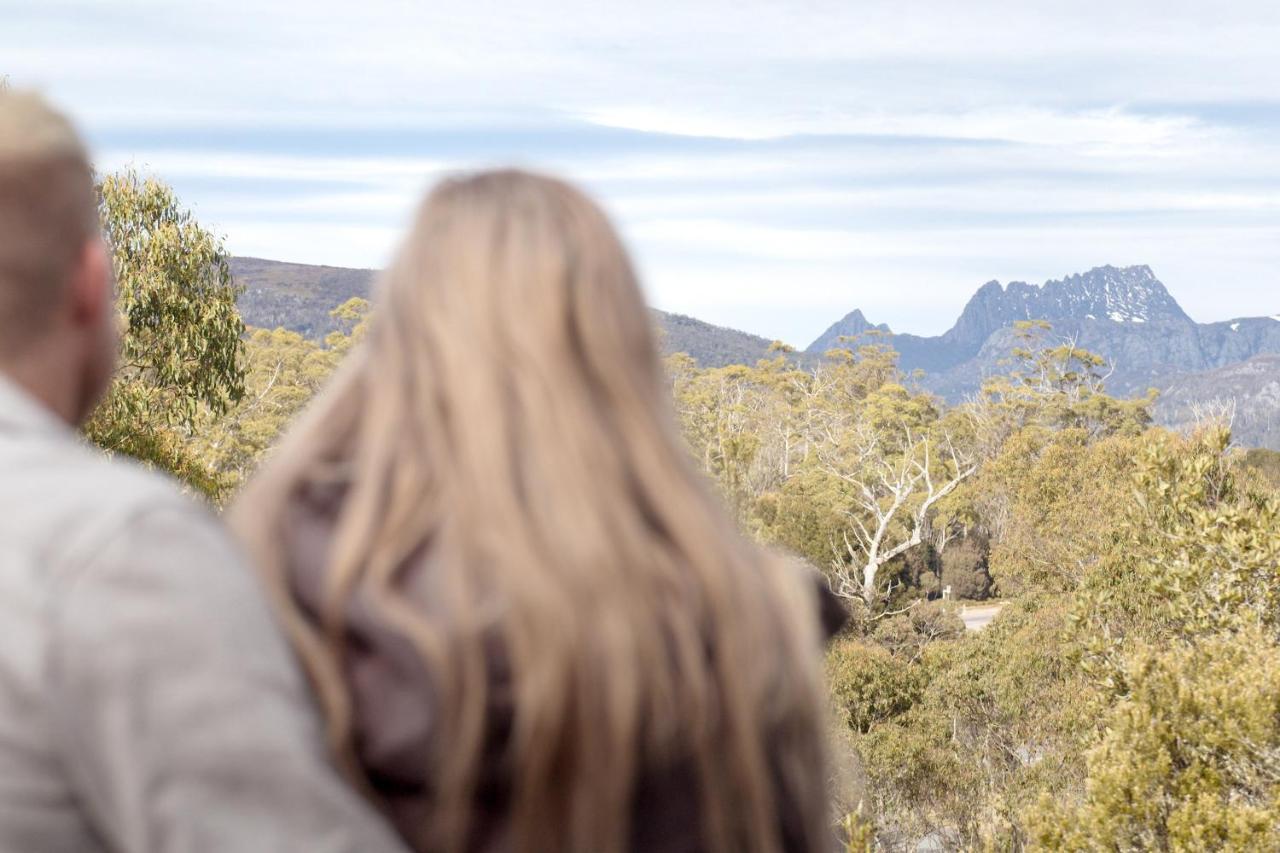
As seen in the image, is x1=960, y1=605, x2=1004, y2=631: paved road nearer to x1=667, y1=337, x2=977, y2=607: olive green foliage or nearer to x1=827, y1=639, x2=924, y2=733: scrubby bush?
x1=667, y1=337, x2=977, y2=607: olive green foliage

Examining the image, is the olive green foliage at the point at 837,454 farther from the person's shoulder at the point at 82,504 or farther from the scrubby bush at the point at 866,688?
the person's shoulder at the point at 82,504

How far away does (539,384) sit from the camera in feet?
4.09

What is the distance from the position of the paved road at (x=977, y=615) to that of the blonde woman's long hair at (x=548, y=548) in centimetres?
3238

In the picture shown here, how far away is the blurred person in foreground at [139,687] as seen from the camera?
97 centimetres

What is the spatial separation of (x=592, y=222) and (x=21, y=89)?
1.86 ft

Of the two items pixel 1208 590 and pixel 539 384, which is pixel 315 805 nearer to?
pixel 539 384

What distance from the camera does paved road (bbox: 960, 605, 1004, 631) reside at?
33438mm

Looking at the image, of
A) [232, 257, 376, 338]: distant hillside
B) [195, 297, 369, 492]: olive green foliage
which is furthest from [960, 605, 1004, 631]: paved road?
[232, 257, 376, 338]: distant hillside

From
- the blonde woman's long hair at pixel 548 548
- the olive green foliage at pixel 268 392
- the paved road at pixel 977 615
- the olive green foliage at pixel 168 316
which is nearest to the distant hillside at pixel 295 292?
the olive green foliage at pixel 268 392

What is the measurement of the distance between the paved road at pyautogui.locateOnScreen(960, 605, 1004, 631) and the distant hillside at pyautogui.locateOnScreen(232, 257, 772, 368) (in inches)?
3649

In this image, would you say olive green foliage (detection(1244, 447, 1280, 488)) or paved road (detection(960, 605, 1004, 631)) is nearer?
paved road (detection(960, 605, 1004, 631))

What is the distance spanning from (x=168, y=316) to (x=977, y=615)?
26006mm

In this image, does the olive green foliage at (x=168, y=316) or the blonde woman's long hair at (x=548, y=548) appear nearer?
the blonde woman's long hair at (x=548, y=548)

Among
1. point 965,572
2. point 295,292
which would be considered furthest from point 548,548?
point 295,292
